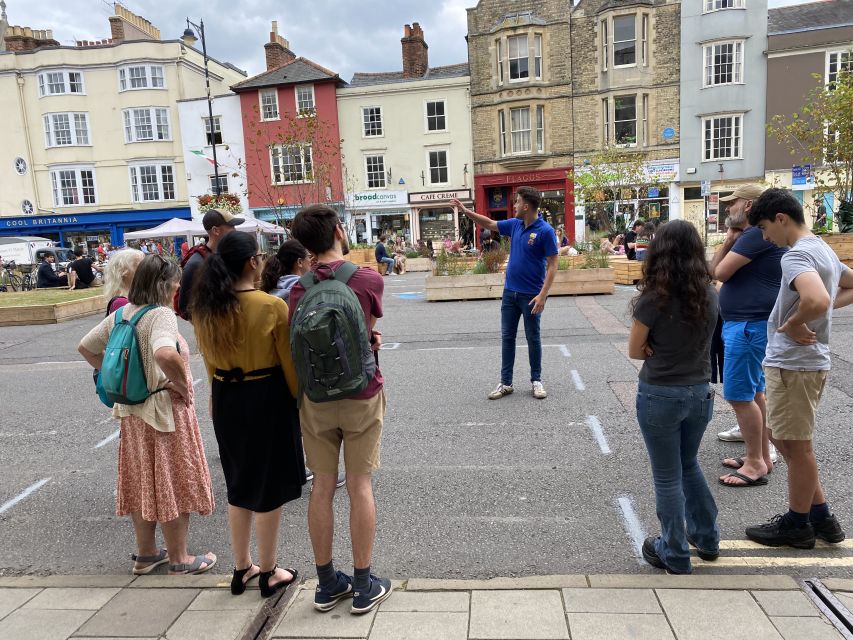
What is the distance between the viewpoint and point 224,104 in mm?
32375

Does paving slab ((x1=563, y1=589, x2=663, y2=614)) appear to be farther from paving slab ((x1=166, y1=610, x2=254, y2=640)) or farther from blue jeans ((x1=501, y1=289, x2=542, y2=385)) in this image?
blue jeans ((x1=501, y1=289, x2=542, y2=385))

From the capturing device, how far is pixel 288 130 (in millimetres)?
30625

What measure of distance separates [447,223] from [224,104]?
13745 mm

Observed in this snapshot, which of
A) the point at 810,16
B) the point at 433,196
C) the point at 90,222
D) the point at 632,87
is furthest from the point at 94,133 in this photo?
the point at 810,16

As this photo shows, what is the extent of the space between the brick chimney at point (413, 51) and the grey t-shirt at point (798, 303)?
3239 cm

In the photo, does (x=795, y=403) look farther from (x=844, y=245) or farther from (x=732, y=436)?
(x=844, y=245)

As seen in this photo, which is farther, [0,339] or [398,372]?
[0,339]

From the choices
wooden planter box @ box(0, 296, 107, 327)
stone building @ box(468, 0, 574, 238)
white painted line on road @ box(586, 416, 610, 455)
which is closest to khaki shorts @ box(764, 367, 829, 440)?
white painted line on road @ box(586, 416, 610, 455)

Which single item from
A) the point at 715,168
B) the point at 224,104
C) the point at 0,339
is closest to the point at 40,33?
the point at 224,104

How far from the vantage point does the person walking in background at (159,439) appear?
3.03m

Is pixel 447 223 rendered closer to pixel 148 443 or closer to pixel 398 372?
pixel 398 372

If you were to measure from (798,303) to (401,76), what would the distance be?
34.4 m

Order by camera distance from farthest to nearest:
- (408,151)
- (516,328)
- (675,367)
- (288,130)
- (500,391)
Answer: (408,151)
(288,130)
(500,391)
(516,328)
(675,367)

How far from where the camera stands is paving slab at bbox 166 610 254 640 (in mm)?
2570
